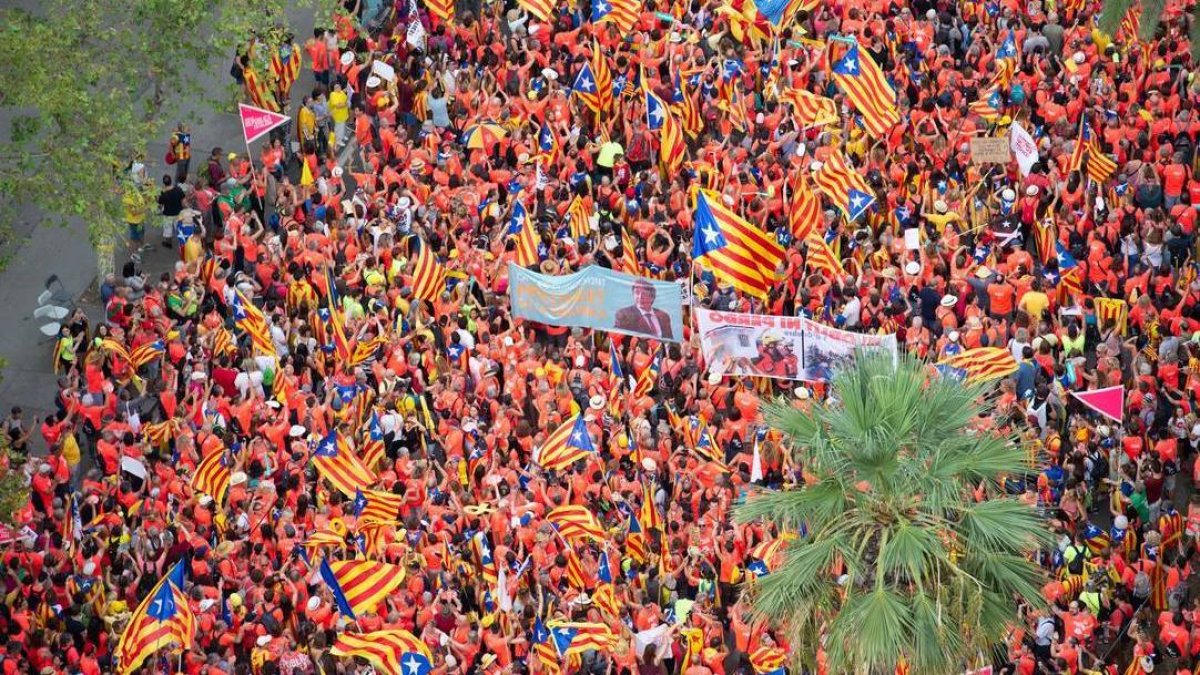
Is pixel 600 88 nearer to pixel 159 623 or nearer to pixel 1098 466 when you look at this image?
pixel 1098 466

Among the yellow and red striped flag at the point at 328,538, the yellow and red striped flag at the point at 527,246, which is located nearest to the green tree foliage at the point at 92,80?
the yellow and red striped flag at the point at 527,246

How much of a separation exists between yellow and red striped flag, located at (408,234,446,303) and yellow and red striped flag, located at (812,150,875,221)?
5.89 metres

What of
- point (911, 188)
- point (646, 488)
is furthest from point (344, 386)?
point (911, 188)

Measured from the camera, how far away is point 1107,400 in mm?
34875

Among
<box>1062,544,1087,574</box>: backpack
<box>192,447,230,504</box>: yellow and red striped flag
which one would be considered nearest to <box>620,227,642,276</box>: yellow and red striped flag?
<box>192,447,230,504</box>: yellow and red striped flag

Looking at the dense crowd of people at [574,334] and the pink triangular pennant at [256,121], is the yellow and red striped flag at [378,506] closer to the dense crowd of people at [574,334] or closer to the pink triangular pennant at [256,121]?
the dense crowd of people at [574,334]

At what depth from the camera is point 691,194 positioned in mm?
40344

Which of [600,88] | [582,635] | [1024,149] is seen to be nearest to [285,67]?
[600,88]

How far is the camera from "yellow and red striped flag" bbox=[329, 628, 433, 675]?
1264 inches

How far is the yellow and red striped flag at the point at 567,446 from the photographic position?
34.8 m

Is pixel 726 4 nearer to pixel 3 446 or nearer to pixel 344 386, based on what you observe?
pixel 344 386

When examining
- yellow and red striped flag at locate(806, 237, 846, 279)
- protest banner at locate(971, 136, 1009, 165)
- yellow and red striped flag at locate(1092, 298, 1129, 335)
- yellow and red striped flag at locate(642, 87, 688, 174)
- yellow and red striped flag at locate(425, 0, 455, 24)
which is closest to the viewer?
yellow and red striped flag at locate(1092, 298, 1129, 335)

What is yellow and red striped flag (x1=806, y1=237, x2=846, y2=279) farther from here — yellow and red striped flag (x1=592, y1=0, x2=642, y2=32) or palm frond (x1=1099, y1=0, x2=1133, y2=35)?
yellow and red striped flag (x1=592, y1=0, x2=642, y2=32)

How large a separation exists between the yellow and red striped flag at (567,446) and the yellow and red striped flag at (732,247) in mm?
3488
